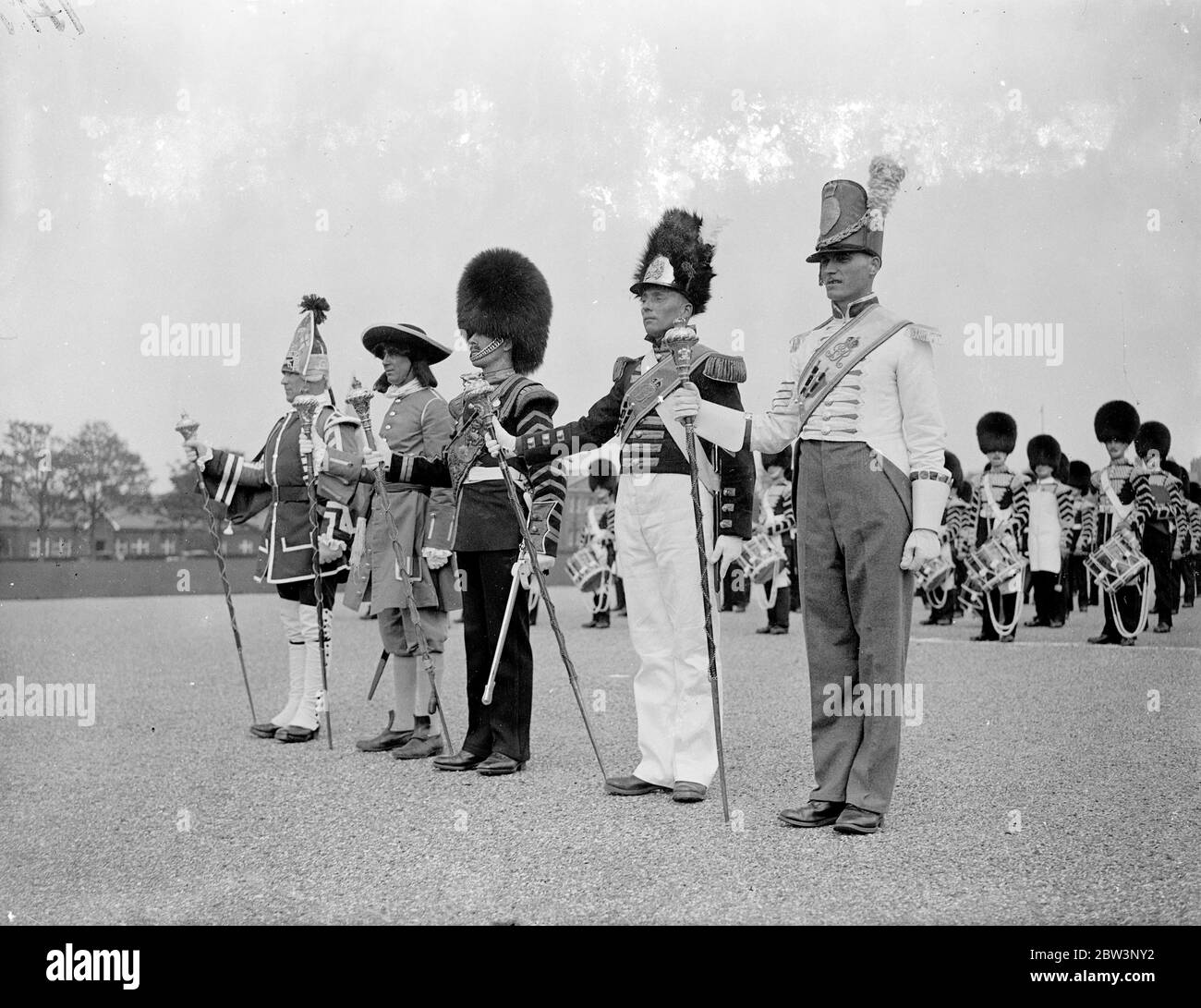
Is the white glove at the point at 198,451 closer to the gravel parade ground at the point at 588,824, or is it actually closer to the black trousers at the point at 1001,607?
the gravel parade ground at the point at 588,824

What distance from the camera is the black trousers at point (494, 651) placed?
620 cm

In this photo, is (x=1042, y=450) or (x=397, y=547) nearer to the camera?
(x=397, y=547)

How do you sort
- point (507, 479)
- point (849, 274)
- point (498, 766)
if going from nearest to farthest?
point (849, 274) < point (507, 479) < point (498, 766)

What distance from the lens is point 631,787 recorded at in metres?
5.58

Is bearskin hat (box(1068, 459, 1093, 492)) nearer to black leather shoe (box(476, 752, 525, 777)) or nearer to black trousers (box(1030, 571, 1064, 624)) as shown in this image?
black trousers (box(1030, 571, 1064, 624))

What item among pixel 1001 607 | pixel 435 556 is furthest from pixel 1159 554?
pixel 435 556

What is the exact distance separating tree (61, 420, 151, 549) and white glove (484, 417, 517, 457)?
1472cm

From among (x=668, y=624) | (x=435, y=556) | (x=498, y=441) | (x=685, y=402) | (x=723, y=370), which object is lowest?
(x=668, y=624)

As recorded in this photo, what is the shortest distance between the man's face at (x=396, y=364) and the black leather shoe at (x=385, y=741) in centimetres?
183

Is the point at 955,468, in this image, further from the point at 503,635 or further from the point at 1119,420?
the point at 503,635

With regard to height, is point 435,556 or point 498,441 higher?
point 498,441

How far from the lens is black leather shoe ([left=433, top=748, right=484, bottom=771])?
245 inches

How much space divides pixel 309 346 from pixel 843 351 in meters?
3.33
